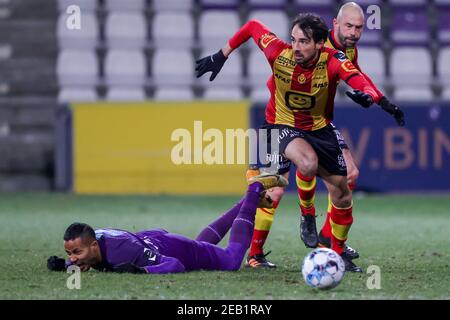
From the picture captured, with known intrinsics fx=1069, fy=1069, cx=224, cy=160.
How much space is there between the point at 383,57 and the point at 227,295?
9.74 metres

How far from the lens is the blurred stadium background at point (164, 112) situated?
11516 millimetres

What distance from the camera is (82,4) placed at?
1420 centimetres

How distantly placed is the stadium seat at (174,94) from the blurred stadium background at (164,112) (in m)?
0.03

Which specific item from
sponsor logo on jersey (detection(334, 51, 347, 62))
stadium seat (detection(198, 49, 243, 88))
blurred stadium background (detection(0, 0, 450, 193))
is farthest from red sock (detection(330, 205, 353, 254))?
stadium seat (detection(198, 49, 243, 88))

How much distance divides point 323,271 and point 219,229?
145 centimetres

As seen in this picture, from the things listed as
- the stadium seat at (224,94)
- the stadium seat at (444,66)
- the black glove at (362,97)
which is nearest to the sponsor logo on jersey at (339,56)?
the black glove at (362,97)

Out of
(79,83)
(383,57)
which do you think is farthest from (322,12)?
(79,83)

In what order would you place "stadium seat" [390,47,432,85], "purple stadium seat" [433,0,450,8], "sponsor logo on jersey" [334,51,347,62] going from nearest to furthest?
1. "sponsor logo on jersey" [334,51,347,62]
2. "stadium seat" [390,47,432,85]
3. "purple stadium seat" [433,0,450,8]

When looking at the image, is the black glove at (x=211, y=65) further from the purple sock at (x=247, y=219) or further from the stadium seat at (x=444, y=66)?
the stadium seat at (x=444, y=66)

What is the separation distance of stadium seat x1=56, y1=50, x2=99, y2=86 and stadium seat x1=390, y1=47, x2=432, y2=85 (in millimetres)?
4037

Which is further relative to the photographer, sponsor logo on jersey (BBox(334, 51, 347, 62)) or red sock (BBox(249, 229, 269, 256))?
red sock (BBox(249, 229, 269, 256))

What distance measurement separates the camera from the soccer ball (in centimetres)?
557

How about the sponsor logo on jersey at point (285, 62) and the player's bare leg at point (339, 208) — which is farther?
the player's bare leg at point (339, 208)

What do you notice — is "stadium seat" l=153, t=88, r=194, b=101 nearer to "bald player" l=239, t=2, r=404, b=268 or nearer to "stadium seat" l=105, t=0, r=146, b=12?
"stadium seat" l=105, t=0, r=146, b=12
